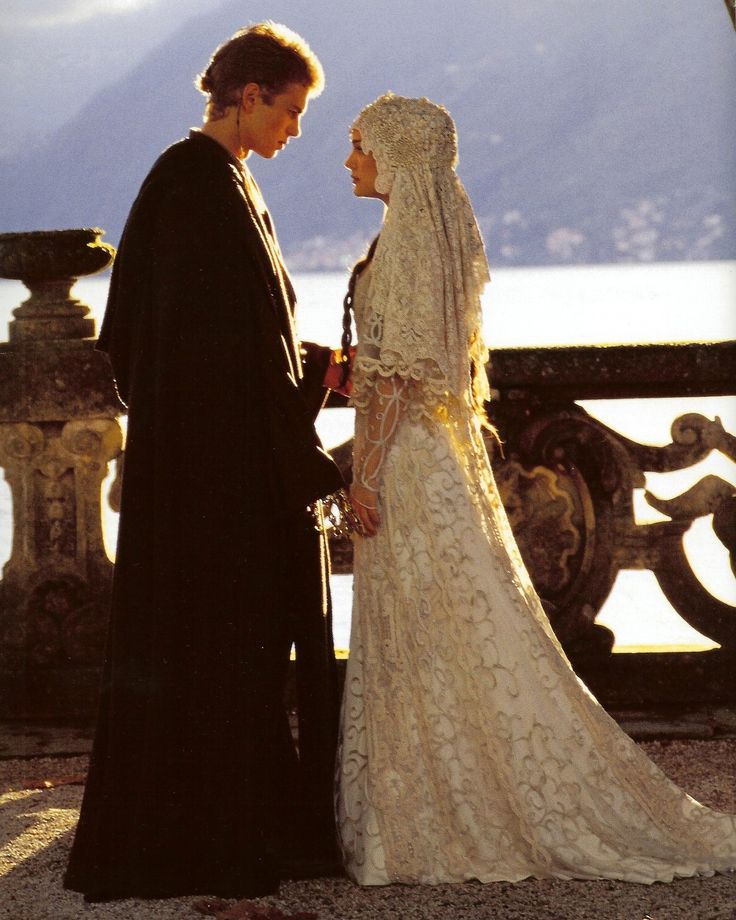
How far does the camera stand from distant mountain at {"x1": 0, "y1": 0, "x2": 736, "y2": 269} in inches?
3538

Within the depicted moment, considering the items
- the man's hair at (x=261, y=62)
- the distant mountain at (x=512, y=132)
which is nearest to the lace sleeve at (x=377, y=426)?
the man's hair at (x=261, y=62)

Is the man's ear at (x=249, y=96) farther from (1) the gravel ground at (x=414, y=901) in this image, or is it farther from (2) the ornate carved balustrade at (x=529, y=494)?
(1) the gravel ground at (x=414, y=901)

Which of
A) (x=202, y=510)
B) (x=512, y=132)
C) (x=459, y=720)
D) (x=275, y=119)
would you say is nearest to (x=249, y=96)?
(x=275, y=119)

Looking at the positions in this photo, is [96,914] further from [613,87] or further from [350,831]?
[613,87]

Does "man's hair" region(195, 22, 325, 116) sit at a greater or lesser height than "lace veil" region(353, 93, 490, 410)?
greater

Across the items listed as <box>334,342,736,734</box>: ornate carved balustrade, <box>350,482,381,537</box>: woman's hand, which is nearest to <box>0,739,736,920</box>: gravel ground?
<box>350,482,381,537</box>: woman's hand

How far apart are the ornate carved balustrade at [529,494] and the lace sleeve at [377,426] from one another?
119 centimetres

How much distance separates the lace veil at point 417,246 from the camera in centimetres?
398

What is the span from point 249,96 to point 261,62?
0.30 ft

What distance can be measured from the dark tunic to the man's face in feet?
0.33

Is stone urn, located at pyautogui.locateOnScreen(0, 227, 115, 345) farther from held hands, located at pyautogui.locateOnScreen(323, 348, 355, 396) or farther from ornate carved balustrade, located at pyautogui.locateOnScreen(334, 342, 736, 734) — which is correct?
held hands, located at pyautogui.locateOnScreen(323, 348, 355, 396)

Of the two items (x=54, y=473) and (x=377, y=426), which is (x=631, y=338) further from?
(x=377, y=426)

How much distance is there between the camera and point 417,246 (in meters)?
3.99

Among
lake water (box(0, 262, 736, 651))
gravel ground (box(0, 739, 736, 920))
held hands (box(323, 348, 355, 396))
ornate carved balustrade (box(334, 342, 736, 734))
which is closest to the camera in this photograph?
gravel ground (box(0, 739, 736, 920))
